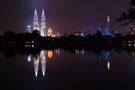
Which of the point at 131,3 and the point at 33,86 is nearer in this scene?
the point at 33,86

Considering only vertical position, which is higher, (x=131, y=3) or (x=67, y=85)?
(x=131, y=3)

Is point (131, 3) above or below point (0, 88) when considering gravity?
above

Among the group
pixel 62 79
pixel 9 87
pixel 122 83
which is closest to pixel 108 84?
pixel 122 83

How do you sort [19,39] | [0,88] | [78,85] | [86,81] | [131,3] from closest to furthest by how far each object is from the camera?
[0,88]
[78,85]
[86,81]
[131,3]
[19,39]

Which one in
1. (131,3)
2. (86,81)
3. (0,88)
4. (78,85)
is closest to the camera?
(0,88)

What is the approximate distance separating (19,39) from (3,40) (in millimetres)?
4031

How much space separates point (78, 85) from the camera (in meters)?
14.0

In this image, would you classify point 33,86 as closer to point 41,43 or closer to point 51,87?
point 51,87

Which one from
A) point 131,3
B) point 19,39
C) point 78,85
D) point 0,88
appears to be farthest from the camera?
point 19,39

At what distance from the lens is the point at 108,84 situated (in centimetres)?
1404

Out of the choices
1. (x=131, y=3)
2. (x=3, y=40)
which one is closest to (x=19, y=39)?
(x=3, y=40)

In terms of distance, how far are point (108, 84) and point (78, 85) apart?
116cm

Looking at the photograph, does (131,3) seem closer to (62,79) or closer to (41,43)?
(62,79)

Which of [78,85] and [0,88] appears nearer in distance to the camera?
[0,88]
